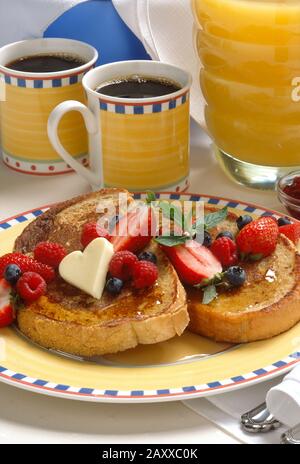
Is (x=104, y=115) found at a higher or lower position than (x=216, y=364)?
higher

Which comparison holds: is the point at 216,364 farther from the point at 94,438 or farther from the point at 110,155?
the point at 110,155

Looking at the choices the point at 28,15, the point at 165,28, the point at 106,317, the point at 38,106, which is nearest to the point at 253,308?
the point at 106,317

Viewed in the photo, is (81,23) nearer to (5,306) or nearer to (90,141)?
(90,141)

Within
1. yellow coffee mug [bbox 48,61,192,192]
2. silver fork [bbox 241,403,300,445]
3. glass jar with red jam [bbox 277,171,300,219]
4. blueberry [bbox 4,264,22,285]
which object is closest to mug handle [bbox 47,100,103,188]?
yellow coffee mug [bbox 48,61,192,192]

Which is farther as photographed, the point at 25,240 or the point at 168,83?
the point at 168,83

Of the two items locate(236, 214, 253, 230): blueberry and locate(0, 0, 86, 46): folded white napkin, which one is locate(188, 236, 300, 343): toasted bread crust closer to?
locate(236, 214, 253, 230): blueberry

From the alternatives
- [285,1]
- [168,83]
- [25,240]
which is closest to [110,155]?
[168,83]

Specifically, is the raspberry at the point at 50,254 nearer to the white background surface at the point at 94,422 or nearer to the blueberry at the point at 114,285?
the blueberry at the point at 114,285
